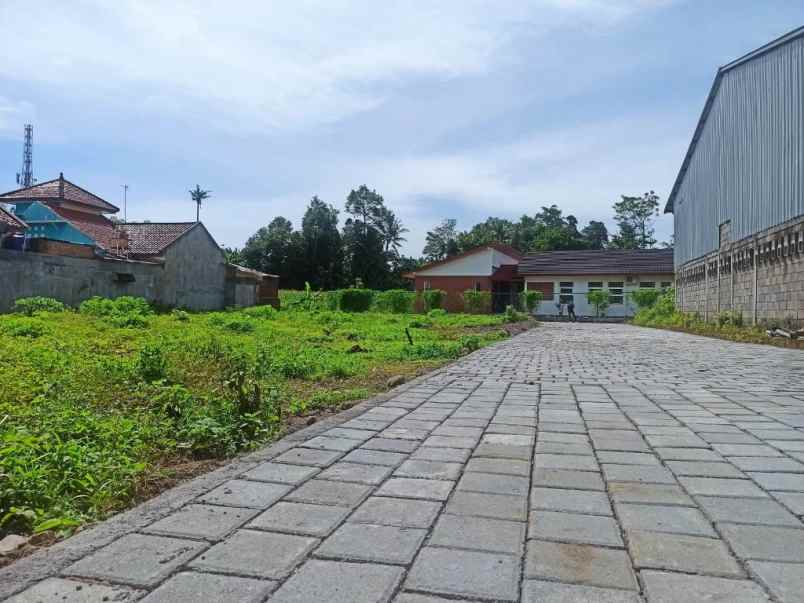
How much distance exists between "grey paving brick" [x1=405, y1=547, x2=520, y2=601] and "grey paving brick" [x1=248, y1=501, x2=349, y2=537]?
0.46m

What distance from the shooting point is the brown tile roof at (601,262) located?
1353 inches

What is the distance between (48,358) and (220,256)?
72.1ft

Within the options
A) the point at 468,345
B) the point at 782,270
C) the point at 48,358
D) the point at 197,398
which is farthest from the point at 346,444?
the point at 782,270

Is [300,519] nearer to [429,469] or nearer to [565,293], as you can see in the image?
[429,469]

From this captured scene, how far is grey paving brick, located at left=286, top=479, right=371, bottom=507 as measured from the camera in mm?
2633

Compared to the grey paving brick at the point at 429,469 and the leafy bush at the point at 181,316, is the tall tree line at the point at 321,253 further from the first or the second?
the grey paving brick at the point at 429,469

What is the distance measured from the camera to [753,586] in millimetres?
1846

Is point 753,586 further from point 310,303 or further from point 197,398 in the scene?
point 310,303

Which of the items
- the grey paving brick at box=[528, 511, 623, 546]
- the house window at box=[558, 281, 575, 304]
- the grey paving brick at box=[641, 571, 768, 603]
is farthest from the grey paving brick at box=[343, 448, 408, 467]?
the house window at box=[558, 281, 575, 304]

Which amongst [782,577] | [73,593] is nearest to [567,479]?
[782,577]

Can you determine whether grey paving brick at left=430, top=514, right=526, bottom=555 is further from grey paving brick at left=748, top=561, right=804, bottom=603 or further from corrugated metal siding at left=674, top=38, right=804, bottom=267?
corrugated metal siding at left=674, top=38, right=804, bottom=267

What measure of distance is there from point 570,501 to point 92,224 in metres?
31.7

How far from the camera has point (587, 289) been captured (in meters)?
34.8

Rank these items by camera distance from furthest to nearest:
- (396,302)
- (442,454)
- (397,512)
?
(396,302) → (442,454) → (397,512)
